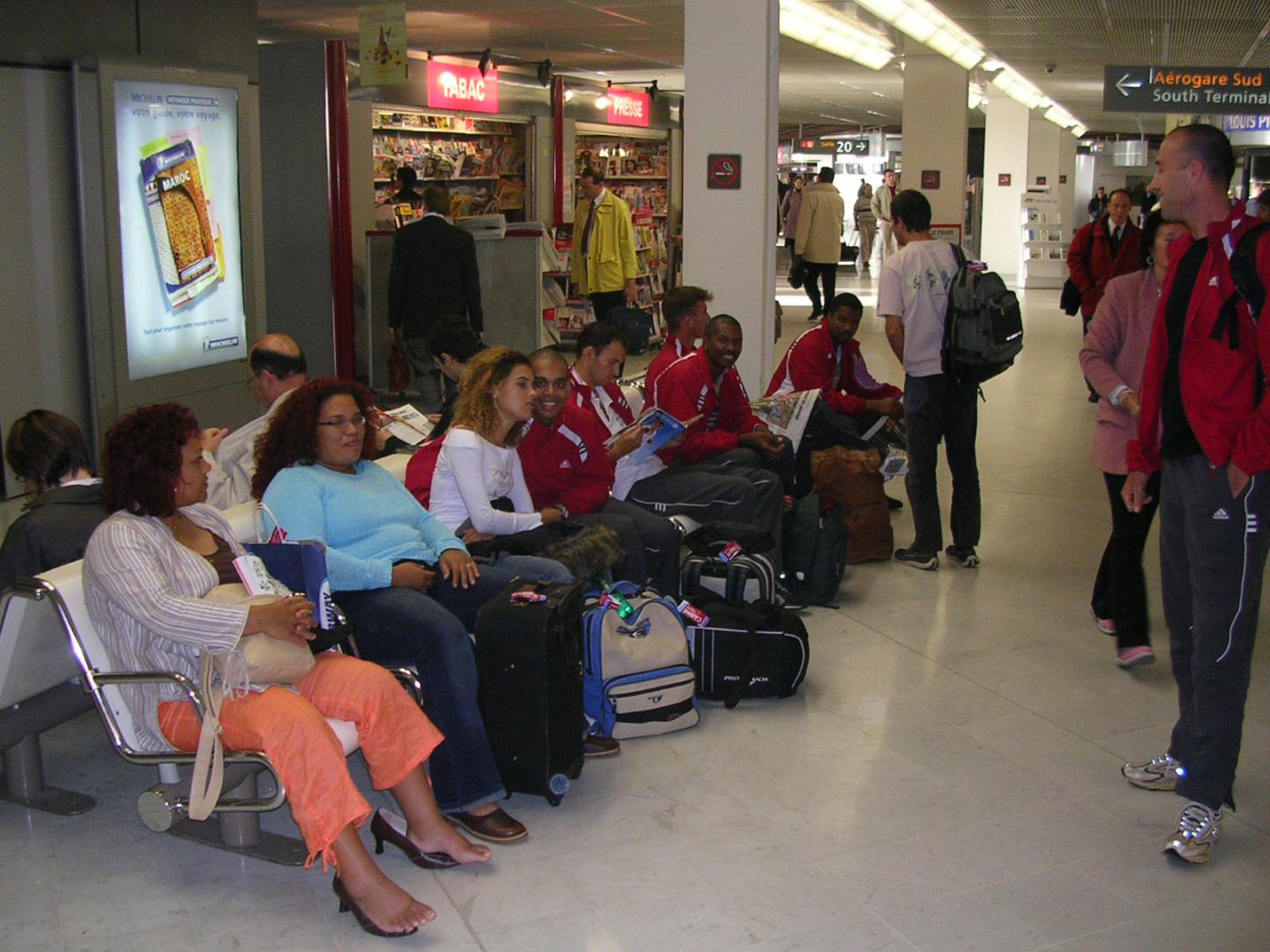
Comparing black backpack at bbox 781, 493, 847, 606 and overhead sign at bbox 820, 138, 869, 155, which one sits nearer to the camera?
black backpack at bbox 781, 493, 847, 606

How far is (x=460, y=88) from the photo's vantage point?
1252 centimetres

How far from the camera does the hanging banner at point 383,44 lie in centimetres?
949

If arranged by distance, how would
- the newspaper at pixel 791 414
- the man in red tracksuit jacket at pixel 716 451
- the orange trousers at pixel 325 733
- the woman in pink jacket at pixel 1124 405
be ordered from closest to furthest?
the orange trousers at pixel 325 733 < the woman in pink jacket at pixel 1124 405 < the man in red tracksuit jacket at pixel 716 451 < the newspaper at pixel 791 414

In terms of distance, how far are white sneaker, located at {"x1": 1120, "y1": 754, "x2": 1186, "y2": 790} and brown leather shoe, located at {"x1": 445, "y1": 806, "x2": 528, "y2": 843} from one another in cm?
170

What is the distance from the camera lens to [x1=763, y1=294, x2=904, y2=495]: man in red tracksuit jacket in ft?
20.8

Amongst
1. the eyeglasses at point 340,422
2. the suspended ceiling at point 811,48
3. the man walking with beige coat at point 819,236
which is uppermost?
the suspended ceiling at point 811,48

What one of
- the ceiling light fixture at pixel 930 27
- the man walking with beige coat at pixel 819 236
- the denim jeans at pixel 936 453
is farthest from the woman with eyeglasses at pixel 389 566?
the man walking with beige coat at pixel 819 236

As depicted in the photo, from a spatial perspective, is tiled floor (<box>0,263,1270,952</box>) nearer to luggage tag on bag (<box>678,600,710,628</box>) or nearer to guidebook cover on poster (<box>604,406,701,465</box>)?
luggage tag on bag (<box>678,600,710,628</box>)

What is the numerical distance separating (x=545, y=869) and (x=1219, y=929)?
1543 mm

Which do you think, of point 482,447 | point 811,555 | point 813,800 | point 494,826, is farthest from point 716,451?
point 494,826

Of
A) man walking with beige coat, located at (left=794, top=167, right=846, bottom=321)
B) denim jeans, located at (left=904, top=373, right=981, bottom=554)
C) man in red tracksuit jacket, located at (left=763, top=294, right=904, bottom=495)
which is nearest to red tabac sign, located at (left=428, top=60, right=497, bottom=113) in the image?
man walking with beige coat, located at (left=794, top=167, right=846, bottom=321)

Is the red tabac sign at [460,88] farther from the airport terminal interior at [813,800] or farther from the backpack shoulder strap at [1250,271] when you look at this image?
the backpack shoulder strap at [1250,271]

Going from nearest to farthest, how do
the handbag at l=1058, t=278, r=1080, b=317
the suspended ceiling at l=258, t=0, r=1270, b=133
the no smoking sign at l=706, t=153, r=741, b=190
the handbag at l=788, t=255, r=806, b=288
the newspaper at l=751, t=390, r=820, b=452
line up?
the newspaper at l=751, t=390, r=820, b=452 < the no smoking sign at l=706, t=153, r=741, b=190 < the handbag at l=1058, t=278, r=1080, b=317 < the suspended ceiling at l=258, t=0, r=1270, b=133 < the handbag at l=788, t=255, r=806, b=288

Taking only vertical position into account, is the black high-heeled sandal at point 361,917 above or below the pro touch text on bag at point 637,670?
below
